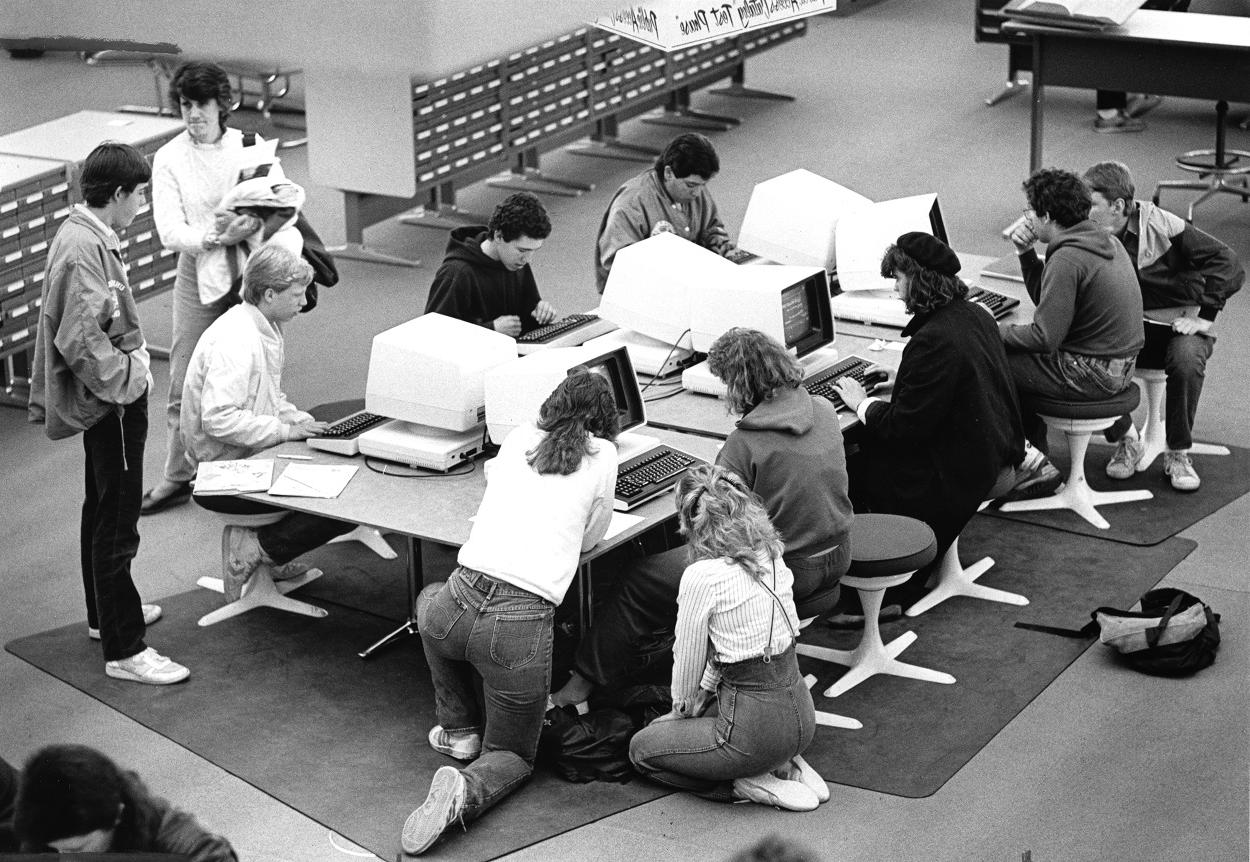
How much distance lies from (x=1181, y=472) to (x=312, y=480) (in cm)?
336

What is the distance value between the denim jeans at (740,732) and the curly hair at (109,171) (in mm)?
2121

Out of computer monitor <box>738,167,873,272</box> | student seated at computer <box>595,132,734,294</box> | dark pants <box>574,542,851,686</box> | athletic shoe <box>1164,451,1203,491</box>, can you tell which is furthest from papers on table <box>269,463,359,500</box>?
athletic shoe <box>1164,451,1203,491</box>

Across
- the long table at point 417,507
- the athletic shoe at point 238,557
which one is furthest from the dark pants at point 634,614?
the athletic shoe at point 238,557

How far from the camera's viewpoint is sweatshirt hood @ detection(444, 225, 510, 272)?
18.6ft

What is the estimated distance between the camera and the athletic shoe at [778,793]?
406 centimetres

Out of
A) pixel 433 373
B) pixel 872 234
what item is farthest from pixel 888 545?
pixel 872 234

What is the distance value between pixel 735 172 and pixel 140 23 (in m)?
9.72

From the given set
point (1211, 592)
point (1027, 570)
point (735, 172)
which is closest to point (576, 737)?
point (1027, 570)

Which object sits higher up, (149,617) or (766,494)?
(766,494)

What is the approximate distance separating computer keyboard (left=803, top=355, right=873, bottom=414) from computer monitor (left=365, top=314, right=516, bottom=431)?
112 centimetres

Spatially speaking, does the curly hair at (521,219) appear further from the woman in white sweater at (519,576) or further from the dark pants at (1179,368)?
the dark pants at (1179,368)

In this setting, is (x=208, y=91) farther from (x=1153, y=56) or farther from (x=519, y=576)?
(x=1153, y=56)

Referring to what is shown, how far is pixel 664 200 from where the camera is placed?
627 cm

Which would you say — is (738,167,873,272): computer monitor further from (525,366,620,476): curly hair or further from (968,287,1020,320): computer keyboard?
(525,366,620,476): curly hair
